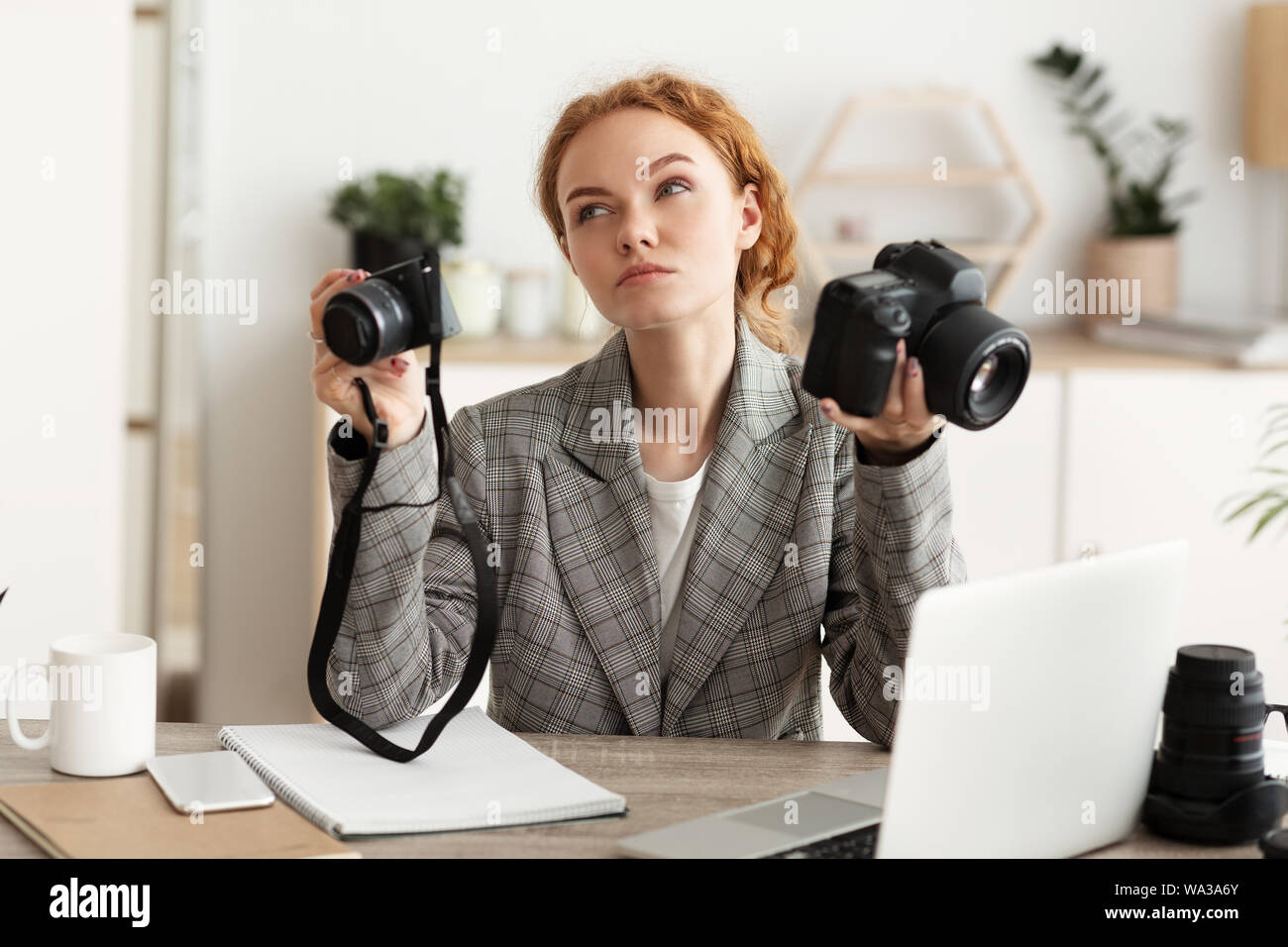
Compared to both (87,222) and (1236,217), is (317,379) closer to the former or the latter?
(87,222)

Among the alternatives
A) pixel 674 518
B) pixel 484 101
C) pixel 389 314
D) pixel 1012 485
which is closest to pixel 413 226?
pixel 484 101

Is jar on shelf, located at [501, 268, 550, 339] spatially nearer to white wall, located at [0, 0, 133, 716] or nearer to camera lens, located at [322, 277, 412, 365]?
white wall, located at [0, 0, 133, 716]

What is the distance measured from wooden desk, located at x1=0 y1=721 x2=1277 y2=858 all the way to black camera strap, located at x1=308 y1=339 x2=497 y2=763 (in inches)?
3.5

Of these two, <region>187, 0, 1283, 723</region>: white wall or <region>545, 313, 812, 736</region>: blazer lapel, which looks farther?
<region>187, 0, 1283, 723</region>: white wall

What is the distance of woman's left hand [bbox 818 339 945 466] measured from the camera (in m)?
1.15

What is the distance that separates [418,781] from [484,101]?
2125 millimetres

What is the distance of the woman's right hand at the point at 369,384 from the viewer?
4.03 ft

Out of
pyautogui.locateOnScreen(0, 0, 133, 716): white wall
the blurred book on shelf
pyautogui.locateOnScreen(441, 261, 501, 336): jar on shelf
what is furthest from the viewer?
pyautogui.locateOnScreen(441, 261, 501, 336): jar on shelf

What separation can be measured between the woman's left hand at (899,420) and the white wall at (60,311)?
1657mm

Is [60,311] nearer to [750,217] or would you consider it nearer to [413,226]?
[413,226]

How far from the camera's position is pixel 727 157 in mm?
1544

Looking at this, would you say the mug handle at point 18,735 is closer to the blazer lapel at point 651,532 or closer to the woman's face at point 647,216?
the blazer lapel at point 651,532

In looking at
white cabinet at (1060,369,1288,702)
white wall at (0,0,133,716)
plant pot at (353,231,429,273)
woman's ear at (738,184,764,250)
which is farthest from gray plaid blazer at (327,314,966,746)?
white cabinet at (1060,369,1288,702)
